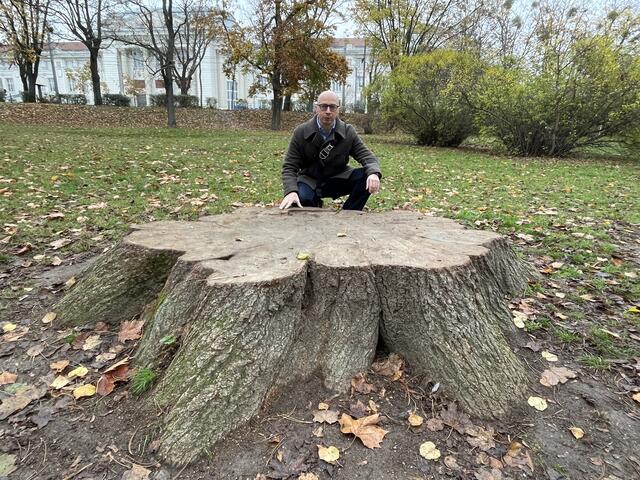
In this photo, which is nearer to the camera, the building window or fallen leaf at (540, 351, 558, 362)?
fallen leaf at (540, 351, 558, 362)

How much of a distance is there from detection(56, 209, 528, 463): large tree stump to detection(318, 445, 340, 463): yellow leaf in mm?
345

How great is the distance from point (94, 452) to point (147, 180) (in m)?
5.66

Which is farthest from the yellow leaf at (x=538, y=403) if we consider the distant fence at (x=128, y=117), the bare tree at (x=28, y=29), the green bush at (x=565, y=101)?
the bare tree at (x=28, y=29)

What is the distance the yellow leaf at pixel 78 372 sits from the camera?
2102 millimetres

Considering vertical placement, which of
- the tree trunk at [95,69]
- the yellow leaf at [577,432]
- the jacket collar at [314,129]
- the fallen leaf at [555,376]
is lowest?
the yellow leaf at [577,432]

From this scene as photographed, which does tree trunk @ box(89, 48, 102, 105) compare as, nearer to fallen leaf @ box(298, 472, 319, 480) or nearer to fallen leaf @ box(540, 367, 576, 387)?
fallen leaf @ box(298, 472, 319, 480)

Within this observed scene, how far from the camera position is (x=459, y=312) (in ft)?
6.66

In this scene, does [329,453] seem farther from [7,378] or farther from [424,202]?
[424,202]

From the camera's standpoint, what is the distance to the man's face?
3.31 meters

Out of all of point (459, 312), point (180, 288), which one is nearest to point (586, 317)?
point (459, 312)

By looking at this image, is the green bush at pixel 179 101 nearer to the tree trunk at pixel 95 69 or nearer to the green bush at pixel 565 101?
the tree trunk at pixel 95 69

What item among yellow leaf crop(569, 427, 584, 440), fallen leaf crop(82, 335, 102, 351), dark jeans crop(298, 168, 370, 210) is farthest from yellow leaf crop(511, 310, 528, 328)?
fallen leaf crop(82, 335, 102, 351)

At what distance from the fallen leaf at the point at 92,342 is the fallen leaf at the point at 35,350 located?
9.2 inches

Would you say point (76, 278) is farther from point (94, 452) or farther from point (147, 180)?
point (147, 180)
